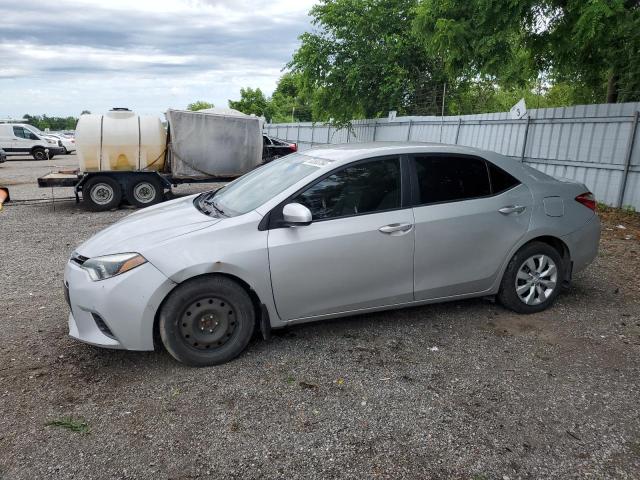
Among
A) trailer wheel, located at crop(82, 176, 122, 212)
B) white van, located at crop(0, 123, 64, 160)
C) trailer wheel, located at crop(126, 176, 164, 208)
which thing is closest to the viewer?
trailer wheel, located at crop(82, 176, 122, 212)

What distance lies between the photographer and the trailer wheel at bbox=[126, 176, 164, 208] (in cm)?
1154

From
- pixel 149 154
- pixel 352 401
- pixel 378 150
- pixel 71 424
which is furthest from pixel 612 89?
pixel 71 424

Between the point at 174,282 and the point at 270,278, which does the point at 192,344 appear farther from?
the point at 270,278

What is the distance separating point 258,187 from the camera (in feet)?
14.2

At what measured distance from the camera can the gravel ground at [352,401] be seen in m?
2.72

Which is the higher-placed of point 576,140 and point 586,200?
point 576,140

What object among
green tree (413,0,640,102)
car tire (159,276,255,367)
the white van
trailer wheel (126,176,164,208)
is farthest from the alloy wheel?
the white van

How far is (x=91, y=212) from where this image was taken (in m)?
11.1

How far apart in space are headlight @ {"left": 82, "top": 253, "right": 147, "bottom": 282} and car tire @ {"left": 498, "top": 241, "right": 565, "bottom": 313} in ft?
10.1

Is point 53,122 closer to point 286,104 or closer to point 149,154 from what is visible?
point 286,104

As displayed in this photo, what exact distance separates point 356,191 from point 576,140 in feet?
27.1

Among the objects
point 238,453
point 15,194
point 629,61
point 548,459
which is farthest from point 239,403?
point 15,194

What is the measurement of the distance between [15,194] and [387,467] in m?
14.4

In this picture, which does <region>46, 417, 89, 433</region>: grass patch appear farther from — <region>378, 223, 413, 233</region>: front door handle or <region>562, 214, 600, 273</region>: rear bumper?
<region>562, 214, 600, 273</region>: rear bumper
